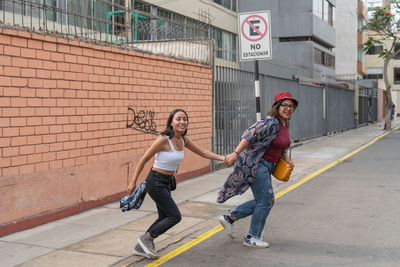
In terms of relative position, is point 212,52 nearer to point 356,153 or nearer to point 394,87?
point 356,153

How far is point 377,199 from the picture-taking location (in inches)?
353

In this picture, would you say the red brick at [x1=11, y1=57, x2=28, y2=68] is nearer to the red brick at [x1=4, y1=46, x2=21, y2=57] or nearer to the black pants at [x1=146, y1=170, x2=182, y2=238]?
the red brick at [x1=4, y1=46, x2=21, y2=57]

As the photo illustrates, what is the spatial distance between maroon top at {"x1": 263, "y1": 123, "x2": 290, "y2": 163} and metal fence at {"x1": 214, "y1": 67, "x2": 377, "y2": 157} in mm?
6567

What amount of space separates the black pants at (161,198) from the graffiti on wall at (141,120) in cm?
Answer: 386

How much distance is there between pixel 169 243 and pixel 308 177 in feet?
20.5

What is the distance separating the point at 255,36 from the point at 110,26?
2.63 metres

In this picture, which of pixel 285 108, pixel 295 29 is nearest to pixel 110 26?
pixel 285 108

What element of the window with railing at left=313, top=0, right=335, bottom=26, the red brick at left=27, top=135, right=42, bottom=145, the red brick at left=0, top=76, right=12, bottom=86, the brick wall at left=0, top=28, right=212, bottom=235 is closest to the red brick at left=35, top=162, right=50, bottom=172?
the brick wall at left=0, top=28, right=212, bottom=235

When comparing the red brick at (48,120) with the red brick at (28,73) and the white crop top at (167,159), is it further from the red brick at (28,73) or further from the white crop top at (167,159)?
the white crop top at (167,159)

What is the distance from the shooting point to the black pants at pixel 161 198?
544 centimetres

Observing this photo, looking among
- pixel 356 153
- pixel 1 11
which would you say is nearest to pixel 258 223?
pixel 1 11

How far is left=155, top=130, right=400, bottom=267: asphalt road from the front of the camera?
217 inches

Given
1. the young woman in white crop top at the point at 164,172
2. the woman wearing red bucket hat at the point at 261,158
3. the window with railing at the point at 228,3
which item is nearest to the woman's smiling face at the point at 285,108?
the woman wearing red bucket hat at the point at 261,158

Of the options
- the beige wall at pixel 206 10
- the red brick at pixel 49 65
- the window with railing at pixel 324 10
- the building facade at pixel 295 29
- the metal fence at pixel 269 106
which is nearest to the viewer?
the red brick at pixel 49 65
